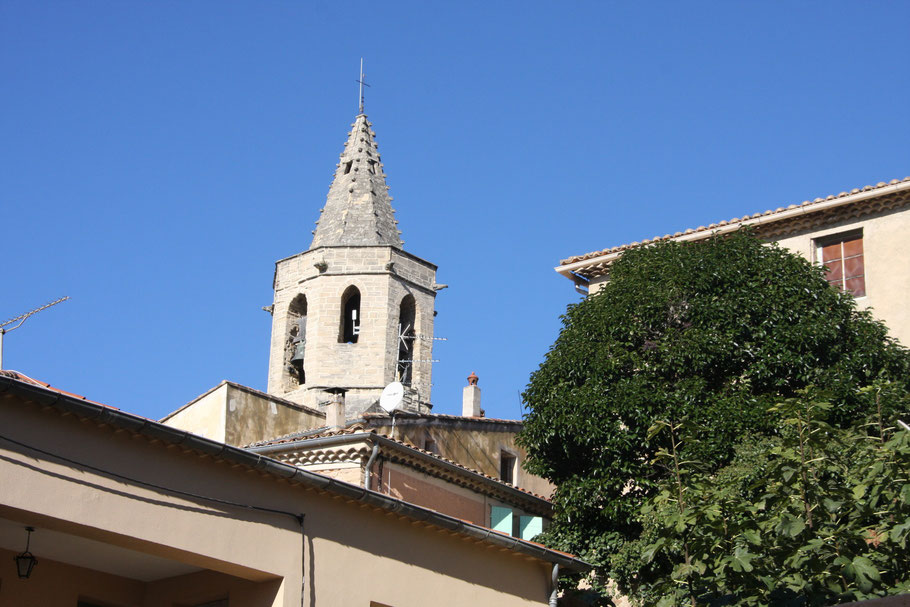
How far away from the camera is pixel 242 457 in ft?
44.2


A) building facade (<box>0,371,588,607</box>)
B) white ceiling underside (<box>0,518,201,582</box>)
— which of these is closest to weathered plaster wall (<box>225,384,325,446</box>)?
building facade (<box>0,371,588,607</box>)

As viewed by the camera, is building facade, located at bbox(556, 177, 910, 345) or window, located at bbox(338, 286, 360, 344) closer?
building facade, located at bbox(556, 177, 910, 345)

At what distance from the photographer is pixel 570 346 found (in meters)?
23.5

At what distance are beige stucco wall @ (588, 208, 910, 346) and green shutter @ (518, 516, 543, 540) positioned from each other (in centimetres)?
487

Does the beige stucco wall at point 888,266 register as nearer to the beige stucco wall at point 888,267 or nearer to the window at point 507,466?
the beige stucco wall at point 888,267

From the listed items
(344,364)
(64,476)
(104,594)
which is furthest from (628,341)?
(344,364)

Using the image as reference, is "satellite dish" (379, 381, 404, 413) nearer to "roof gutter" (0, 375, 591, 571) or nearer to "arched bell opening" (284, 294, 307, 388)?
"roof gutter" (0, 375, 591, 571)

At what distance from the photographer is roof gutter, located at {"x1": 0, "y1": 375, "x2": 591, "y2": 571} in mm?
11773

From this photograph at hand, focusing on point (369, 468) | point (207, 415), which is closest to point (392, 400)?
point (369, 468)

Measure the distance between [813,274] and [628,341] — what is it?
364cm

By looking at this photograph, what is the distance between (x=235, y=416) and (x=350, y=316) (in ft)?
42.5

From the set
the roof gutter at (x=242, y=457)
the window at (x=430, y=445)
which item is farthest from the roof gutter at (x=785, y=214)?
the roof gutter at (x=242, y=457)

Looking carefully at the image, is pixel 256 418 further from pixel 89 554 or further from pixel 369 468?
pixel 89 554

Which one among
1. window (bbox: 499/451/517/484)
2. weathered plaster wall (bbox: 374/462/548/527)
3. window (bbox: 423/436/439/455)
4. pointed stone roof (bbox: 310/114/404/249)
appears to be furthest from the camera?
pointed stone roof (bbox: 310/114/404/249)
